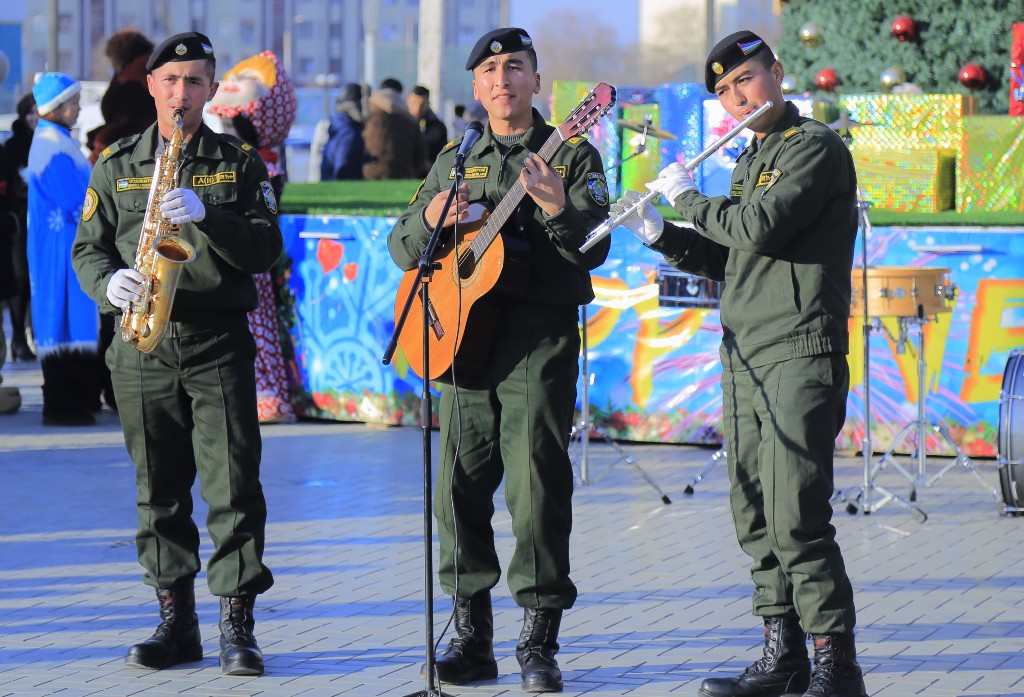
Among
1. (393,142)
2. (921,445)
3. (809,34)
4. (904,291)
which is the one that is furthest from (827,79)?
(904,291)

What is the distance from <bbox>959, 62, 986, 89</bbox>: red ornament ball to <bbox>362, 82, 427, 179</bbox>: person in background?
19.7 feet

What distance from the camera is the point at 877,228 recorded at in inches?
368

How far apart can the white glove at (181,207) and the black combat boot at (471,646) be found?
61.3 inches

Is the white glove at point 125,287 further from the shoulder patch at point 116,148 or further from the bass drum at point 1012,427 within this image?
the bass drum at point 1012,427

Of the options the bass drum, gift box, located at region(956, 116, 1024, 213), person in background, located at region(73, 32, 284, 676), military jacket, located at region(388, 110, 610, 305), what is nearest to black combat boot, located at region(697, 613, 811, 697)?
military jacket, located at region(388, 110, 610, 305)

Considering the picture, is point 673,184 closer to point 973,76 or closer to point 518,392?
point 518,392

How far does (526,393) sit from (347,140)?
14.2m

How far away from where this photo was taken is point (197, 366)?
18.1ft

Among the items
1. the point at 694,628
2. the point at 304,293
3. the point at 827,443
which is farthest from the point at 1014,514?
the point at 304,293

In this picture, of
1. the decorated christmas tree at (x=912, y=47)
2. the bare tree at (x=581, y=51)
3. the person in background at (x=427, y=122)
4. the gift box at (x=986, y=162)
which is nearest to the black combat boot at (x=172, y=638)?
the gift box at (x=986, y=162)

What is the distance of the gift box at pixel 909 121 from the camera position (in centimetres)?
1355

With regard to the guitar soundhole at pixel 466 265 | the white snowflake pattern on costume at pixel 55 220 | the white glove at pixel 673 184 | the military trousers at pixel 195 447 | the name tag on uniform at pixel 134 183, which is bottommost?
the military trousers at pixel 195 447

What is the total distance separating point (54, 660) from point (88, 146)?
6624 millimetres

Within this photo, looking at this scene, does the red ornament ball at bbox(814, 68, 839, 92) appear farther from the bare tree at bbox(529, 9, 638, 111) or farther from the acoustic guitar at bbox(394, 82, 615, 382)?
the bare tree at bbox(529, 9, 638, 111)
